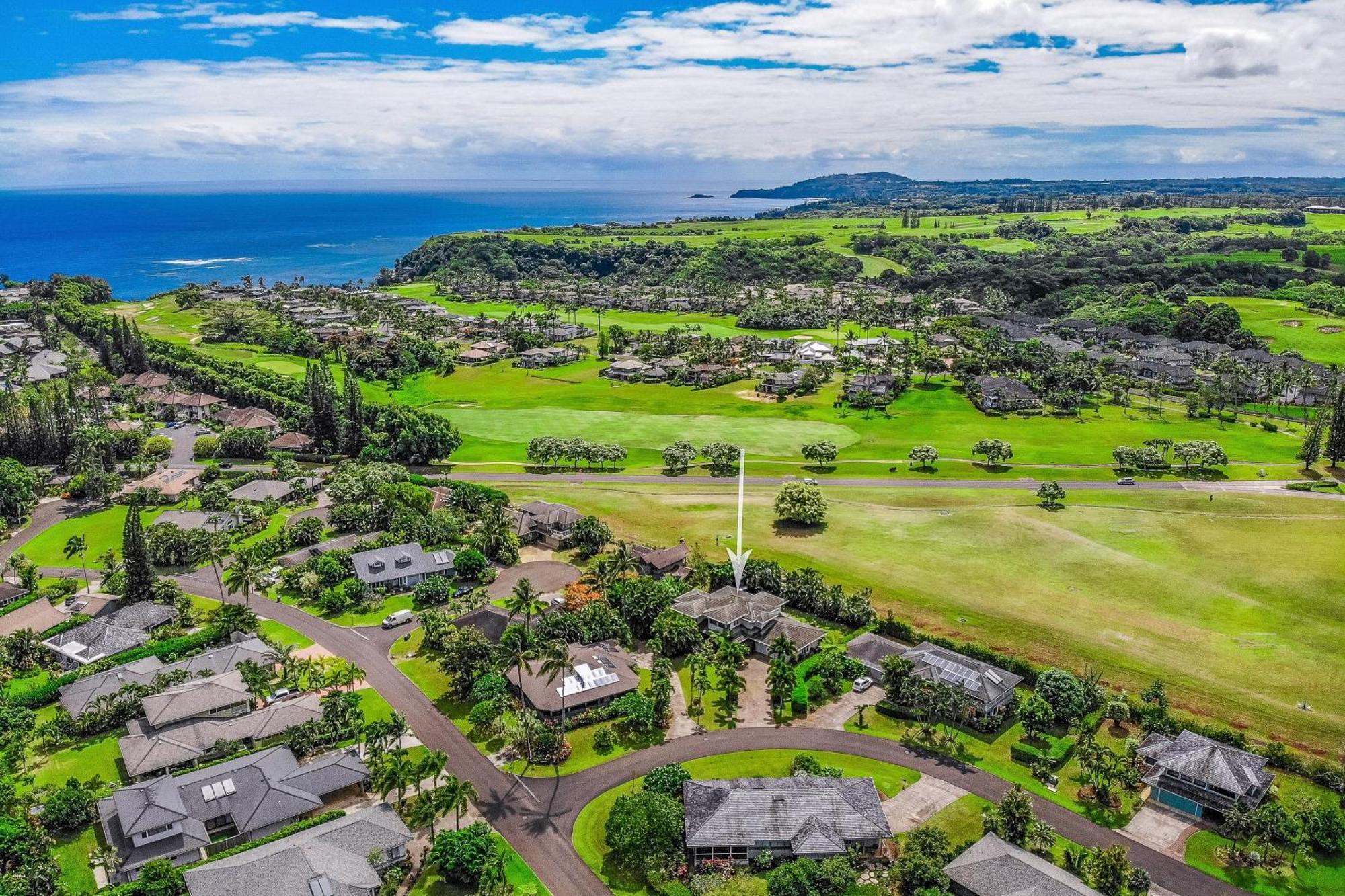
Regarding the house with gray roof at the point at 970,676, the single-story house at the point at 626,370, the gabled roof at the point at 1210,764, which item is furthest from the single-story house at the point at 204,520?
the single-story house at the point at 626,370

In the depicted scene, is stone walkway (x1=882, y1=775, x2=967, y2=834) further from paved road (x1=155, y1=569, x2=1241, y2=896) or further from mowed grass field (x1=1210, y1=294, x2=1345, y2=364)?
mowed grass field (x1=1210, y1=294, x2=1345, y2=364)

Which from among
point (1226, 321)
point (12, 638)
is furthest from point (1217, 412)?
point (12, 638)

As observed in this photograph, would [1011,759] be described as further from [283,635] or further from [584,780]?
[283,635]

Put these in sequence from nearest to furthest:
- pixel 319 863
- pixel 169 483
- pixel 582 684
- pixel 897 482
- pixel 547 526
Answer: pixel 319 863 < pixel 582 684 < pixel 547 526 < pixel 169 483 < pixel 897 482

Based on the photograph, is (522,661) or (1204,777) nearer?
(1204,777)

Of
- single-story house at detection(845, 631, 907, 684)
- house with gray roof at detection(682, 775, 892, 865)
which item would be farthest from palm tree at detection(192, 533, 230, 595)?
single-story house at detection(845, 631, 907, 684)

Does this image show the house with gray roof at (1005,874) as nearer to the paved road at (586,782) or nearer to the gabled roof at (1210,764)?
the paved road at (586,782)

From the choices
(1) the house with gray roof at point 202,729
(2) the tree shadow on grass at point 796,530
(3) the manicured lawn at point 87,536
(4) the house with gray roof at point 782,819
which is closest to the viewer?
(4) the house with gray roof at point 782,819

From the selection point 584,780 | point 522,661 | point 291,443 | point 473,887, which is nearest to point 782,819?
point 584,780
